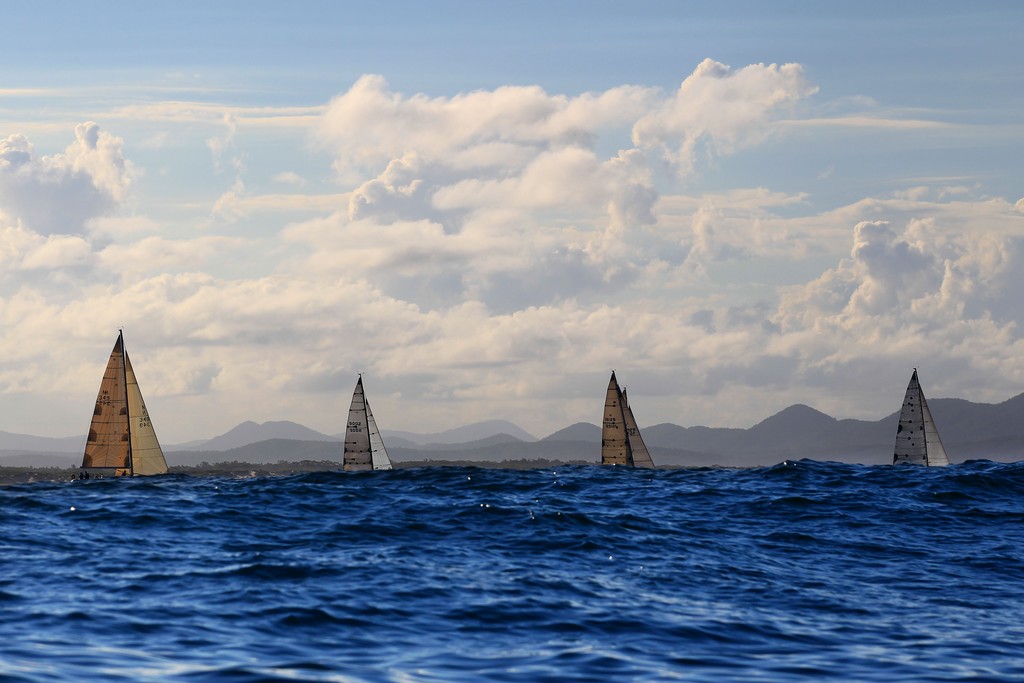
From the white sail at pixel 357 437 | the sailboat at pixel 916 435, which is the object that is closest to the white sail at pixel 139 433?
the white sail at pixel 357 437

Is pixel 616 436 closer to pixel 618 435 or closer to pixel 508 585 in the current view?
pixel 618 435

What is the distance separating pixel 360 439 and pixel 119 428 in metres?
19.7

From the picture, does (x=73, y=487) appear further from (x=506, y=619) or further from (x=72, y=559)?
(x=506, y=619)

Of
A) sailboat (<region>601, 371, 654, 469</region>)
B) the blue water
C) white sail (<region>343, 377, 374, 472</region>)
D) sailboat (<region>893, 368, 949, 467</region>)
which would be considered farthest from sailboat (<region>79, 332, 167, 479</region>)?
sailboat (<region>893, 368, 949, 467</region>)

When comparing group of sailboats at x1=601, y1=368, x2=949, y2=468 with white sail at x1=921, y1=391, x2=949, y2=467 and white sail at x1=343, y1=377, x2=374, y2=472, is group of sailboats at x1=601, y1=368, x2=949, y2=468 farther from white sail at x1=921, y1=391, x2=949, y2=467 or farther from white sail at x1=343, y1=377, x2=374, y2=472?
white sail at x1=343, y1=377, x2=374, y2=472

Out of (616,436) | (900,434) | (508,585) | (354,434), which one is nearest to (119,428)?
(354,434)

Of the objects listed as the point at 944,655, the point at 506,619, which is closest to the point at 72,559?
the point at 506,619

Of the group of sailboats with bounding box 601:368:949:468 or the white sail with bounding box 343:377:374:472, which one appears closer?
the group of sailboats with bounding box 601:368:949:468

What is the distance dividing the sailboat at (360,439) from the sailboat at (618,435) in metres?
17.4

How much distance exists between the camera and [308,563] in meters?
28.4

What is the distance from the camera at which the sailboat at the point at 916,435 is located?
80.1 m

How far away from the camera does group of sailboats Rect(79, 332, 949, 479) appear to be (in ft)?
228

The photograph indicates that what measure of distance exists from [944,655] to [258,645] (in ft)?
42.0

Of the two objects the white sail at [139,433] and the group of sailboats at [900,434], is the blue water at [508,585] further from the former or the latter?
the group of sailboats at [900,434]
